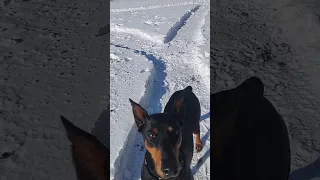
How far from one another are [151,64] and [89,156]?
3.23 ft

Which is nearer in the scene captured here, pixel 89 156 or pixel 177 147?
pixel 177 147

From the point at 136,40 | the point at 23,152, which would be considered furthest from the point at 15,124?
the point at 136,40

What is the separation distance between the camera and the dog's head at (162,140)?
1771 mm

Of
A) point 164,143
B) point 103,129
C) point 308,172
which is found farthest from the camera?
point 103,129

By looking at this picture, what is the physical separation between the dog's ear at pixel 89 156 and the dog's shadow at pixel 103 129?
0.12 ft

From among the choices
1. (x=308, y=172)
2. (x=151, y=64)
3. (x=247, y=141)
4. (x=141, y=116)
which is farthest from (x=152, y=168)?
(x=151, y=64)

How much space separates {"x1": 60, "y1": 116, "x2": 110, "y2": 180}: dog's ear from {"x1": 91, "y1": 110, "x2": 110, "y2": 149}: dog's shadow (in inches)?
1.5

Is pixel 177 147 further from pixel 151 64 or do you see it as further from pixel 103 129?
pixel 151 64

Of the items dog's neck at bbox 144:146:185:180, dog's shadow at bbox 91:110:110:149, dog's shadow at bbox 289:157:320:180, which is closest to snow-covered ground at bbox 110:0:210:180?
dog's shadow at bbox 91:110:110:149

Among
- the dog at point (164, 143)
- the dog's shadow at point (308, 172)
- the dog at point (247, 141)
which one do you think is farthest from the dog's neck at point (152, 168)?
the dog's shadow at point (308, 172)

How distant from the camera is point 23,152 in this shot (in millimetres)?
2537

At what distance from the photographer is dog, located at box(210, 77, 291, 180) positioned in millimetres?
2246

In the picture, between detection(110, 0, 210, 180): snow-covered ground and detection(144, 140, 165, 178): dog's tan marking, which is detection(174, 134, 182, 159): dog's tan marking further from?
detection(110, 0, 210, 180): snow-covered ground

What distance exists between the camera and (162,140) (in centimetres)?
179
